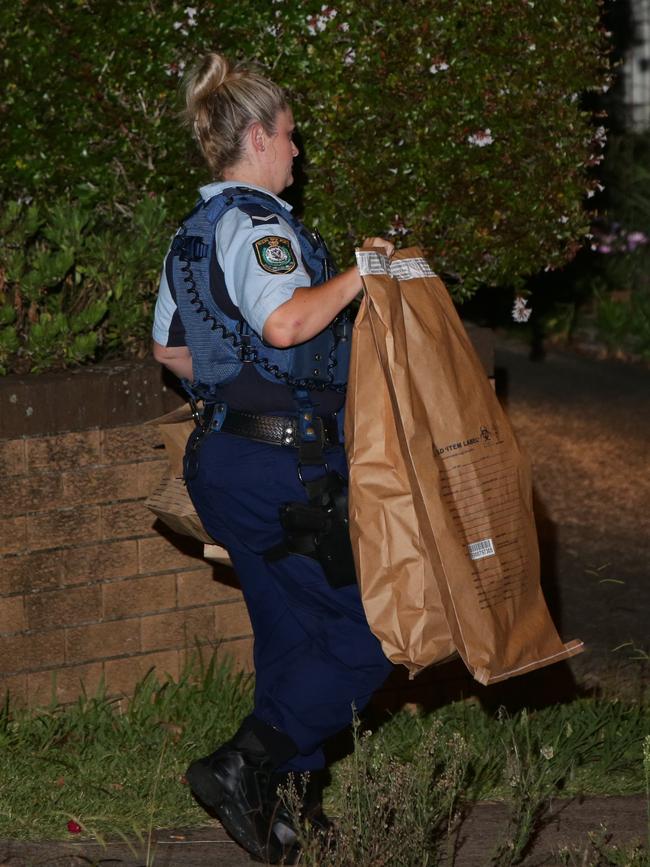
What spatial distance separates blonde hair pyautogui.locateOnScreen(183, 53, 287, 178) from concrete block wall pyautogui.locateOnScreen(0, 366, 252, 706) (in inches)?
47.5

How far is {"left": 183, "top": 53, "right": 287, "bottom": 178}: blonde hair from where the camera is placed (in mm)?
3740

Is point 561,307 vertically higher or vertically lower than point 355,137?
lower

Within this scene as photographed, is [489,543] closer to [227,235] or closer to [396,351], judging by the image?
[396,351]

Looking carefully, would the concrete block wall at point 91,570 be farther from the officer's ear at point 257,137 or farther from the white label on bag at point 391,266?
the white label on bag at point 391,266

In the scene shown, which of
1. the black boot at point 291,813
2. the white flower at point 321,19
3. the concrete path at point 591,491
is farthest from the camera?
the concrete path at point 591,491

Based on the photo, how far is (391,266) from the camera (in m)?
3.59

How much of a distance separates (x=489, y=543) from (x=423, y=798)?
0.62 metres

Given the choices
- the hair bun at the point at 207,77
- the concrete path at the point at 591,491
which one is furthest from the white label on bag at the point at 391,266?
the concrete path at the point at 591,491

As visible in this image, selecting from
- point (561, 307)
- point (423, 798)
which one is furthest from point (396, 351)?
point (561, 307)

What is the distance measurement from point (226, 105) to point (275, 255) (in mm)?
471

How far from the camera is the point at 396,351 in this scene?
348 cm

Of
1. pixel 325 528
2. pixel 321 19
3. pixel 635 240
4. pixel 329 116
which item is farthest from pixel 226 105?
pixel 635 240

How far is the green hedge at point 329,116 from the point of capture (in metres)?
5.18

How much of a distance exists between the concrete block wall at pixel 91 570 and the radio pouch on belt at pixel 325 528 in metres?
1.22
